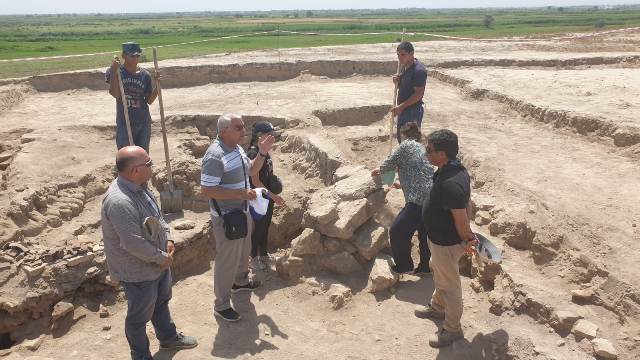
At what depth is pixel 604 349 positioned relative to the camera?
13.4ft

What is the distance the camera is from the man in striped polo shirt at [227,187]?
451 cm

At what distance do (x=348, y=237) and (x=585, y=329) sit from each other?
2597 millimetres

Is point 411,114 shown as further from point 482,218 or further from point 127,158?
point 127,158

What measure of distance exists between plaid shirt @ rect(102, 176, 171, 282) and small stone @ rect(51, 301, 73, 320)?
1.88 metres

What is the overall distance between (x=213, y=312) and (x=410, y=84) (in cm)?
429

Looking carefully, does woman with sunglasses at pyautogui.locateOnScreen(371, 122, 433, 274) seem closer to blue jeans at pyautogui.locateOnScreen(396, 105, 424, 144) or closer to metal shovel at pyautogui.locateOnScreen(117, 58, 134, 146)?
blue jeans at pyautogui.locateOnScreen(396, 105, 424, 144)

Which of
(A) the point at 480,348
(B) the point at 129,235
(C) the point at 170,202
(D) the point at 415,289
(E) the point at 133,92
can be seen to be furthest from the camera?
(C) the point at 170,202

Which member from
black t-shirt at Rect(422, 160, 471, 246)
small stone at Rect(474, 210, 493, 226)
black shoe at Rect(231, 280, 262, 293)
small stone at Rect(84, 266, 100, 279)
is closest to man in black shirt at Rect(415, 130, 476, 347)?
black t-shirt at Rect(422, 160, 471, 246)

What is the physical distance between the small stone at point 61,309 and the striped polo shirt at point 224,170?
7.05 ft

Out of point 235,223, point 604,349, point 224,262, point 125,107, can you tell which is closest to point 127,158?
point 235,223

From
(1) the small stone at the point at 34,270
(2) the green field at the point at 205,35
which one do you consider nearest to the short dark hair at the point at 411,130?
(1) the small stone at the point at 34,270

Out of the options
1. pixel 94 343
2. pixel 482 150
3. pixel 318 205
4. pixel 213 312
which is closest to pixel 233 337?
pixel 213 312

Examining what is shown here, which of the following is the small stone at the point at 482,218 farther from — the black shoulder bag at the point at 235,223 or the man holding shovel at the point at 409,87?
the black shoulder bag at the point at 235,223

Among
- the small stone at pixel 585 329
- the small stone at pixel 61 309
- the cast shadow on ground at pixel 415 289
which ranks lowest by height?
the small stone at pixel 61 309
